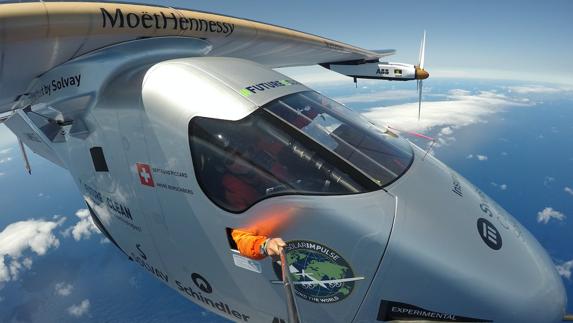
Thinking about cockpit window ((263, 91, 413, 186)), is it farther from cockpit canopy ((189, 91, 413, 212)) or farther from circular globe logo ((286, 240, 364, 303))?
circular globe logo ((286, 240, 364, 303))

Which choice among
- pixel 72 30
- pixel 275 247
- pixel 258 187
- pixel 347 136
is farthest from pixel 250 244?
pixel 72 30

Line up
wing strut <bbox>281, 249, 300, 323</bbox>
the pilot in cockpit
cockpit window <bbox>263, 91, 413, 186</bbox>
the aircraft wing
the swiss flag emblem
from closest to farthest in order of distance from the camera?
1. wing strut <bbox>281, 249, 300, 323</bbox>
2. the aircraft wing
3. the pilot in cockpit
4. cockpit window <bbox>263, 91, 413, 186</bbox>
5. the swiss flag emblem

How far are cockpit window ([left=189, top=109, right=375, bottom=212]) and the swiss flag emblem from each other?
76 centimetres

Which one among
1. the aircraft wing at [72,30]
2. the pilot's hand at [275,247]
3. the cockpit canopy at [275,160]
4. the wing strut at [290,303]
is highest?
the aircraft wing at [72,30]

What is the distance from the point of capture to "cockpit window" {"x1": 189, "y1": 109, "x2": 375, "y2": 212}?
2.49m

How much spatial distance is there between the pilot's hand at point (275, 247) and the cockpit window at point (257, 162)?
0.46 m

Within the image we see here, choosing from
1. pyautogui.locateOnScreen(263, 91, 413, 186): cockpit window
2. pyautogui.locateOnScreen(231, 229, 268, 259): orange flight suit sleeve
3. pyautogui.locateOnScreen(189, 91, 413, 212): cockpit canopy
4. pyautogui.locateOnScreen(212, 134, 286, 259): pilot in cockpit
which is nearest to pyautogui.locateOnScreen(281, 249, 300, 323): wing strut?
pyautogui.locateOnScreen(231, 229, 268, 259): orange flight suit sleeve

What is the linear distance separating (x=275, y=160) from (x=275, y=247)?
33.4 inches

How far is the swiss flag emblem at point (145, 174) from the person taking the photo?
309 cm

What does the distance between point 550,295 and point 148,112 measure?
4345 millimetres

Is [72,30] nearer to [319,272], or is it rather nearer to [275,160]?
[275,160]

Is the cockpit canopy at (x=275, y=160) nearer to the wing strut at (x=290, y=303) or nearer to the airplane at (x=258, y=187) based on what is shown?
the airplane at (x=258, y=187)

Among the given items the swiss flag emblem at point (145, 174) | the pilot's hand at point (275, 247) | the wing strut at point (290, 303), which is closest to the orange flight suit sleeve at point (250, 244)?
the pilot's hand at point (275, 247)

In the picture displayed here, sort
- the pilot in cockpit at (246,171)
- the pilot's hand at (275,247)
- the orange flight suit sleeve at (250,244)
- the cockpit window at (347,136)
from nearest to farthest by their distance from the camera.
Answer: the pilot's hand at (275,247) < the orange flight suit sleeve at (250,244) < the pilot in cockpit at (246,171) < the cockpit window at (347,136)
